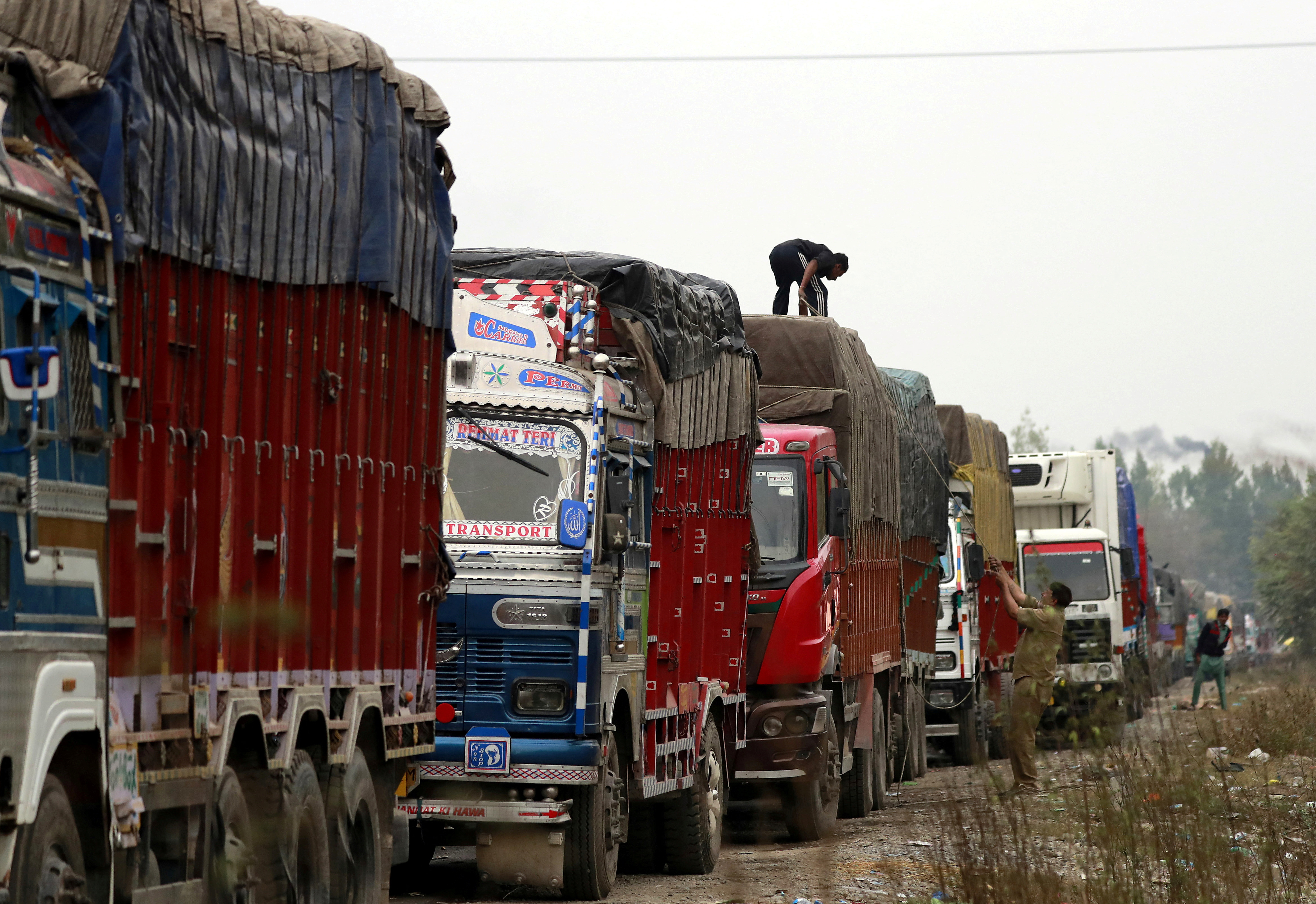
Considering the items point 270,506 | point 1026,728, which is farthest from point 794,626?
point 270,506

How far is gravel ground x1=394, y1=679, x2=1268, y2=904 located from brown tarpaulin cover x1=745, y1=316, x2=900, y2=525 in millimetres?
2810

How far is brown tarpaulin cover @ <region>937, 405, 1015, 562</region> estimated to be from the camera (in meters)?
26.1

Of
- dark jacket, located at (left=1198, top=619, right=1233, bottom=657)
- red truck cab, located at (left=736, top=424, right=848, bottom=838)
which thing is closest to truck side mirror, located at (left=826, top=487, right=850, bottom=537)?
red truck cab, located at (left=736, top=424, right=848, bottom=838)

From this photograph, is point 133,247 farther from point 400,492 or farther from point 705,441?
point 705,441

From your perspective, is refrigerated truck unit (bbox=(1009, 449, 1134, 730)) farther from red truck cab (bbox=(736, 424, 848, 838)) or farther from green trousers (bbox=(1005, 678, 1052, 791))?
red truck cab (bbox=(736, 424, 848, 838))

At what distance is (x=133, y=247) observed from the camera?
635cm

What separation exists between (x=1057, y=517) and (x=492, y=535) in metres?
24.3

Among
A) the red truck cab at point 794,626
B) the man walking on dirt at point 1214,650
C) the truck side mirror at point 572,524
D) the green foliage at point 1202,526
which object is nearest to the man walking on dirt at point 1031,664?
the red truck cab at point 794,626

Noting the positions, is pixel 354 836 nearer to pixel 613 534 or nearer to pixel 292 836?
pixel 292 836

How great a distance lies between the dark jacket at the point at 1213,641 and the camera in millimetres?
31047

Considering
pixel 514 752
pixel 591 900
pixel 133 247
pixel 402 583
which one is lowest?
pixel 591 900

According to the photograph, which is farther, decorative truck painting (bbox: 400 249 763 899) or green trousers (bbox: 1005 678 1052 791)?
green trousers (bbox: 1005 678 1052 791)

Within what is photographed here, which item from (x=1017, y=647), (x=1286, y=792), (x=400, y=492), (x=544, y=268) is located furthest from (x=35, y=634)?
(x=1017, y=647)

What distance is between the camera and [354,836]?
29.6 feet
